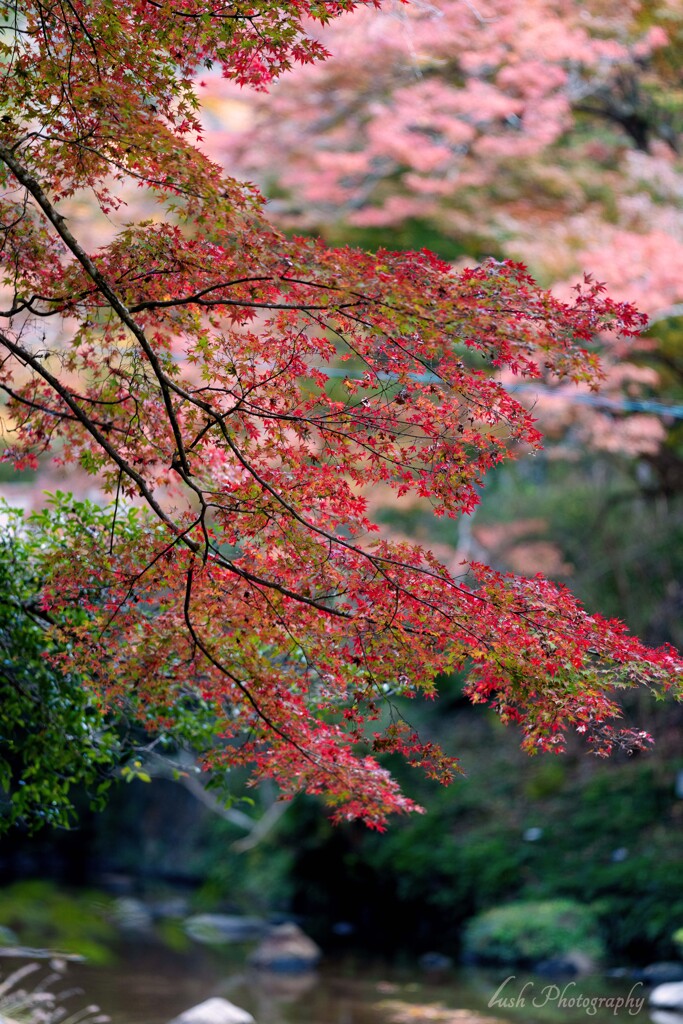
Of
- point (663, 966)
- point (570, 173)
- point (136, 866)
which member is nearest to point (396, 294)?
point (663, 966)

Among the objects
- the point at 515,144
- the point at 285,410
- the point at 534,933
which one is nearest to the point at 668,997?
the point at 534,933

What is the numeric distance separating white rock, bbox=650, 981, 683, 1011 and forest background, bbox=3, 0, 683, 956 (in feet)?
3.51

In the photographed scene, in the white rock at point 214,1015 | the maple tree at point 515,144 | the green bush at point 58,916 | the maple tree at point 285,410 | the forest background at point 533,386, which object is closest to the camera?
the green bush at point 58,916

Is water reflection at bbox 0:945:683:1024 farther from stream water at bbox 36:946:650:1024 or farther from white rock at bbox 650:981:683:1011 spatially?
white rock at bbox 650:981:683:1011

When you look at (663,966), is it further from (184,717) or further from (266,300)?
(266,300)

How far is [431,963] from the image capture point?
939cm

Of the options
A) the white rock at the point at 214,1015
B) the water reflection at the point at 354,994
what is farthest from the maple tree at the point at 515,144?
the white rock at the point at 214,1015

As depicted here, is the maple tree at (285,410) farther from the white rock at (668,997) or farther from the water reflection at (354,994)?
the white rock at (668,997)

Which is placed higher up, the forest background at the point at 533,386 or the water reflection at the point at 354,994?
the forest background at the point at 533,386

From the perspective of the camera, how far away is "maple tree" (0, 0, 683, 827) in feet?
9.87

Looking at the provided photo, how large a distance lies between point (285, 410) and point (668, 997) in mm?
6334

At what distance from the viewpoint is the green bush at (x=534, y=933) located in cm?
897

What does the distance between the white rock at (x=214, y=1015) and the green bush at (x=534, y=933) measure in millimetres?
3172

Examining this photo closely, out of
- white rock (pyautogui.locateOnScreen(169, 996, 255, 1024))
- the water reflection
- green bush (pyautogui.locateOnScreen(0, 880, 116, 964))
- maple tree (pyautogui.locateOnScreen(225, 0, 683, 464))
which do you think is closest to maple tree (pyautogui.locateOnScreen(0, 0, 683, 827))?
green bush (pyautogui.locateOnScreen(0, 880, 116, 964))
